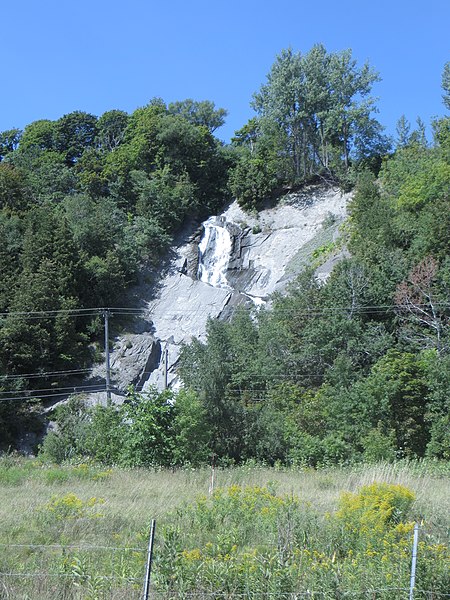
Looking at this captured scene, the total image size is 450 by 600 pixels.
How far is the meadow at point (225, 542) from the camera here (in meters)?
6.95

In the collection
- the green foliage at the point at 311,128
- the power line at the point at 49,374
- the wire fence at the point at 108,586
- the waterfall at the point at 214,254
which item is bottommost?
the wire fence at the point at 108,586

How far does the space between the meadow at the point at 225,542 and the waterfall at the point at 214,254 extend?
123ft

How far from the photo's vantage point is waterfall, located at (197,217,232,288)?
5062 cm

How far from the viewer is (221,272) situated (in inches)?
2000

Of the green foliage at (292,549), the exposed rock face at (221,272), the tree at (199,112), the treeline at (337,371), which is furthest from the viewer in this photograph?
the tree at (199,112)

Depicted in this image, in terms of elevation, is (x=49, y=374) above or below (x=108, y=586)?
above

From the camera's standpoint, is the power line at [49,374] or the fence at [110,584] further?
the power line at [49,374]

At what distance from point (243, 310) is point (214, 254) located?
12312mm

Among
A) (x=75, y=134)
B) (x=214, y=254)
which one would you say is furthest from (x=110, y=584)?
(x=75, y=134)

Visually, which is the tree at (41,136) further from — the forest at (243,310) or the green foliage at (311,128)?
the green foliage at (311,128)

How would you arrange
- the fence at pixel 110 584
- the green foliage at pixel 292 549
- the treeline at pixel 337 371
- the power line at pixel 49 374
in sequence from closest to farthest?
the fence at pixel 110 584 → the green foliage at pixel 292 549 → the treeline at pixel 337 371 → the power line at pixel 49 374

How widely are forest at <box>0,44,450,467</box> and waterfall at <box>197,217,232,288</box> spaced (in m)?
3.04

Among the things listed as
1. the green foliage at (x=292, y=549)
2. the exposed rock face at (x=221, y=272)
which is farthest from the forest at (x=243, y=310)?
the green foliage at (x=292, y=549)

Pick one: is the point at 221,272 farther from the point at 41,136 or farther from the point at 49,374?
the point at 41,136
